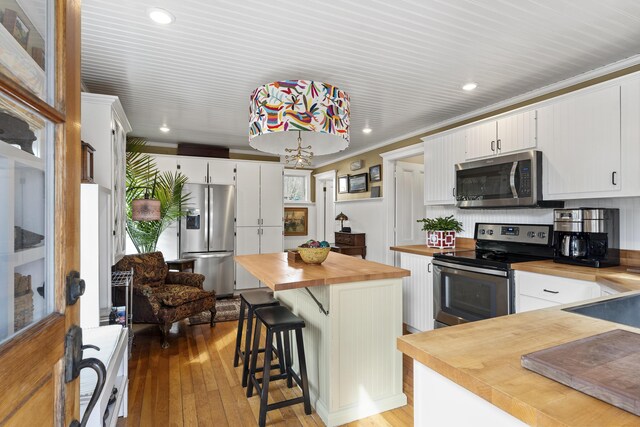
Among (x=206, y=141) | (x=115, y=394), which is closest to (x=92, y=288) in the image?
(x=115, y=394)

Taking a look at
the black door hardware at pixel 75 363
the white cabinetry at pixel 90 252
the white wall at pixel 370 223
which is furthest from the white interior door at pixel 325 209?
the black door hardware at pixel 75 363

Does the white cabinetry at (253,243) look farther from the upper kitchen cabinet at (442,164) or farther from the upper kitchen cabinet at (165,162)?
the upper kitchen cabinet at (442,164)

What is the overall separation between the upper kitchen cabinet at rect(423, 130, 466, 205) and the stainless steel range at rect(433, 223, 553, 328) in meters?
Answer: 0.54

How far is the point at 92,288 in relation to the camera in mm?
1974

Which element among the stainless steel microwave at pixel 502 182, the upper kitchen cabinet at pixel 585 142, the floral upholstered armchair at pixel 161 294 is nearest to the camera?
the upper kitchen cabinet at pixel 585 142

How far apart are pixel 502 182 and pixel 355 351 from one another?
202 centimetres

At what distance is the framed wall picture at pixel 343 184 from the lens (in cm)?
607

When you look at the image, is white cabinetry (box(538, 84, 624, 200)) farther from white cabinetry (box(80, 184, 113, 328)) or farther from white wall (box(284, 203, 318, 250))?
white wall (box(284, 203, 318, 250))

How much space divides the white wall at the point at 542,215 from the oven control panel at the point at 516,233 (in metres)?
0.07

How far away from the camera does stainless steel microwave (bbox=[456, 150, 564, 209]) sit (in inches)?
108

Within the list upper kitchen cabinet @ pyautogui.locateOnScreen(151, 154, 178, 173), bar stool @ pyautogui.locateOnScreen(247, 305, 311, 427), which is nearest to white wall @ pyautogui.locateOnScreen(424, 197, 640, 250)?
bar stool @ pyautogui.locateOnScreen(247, 305, 311, 427)

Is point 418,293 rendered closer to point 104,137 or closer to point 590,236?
point 590,236

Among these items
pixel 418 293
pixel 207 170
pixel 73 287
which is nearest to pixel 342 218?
pixel 207 170

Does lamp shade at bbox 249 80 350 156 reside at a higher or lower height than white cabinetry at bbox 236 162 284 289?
higher
